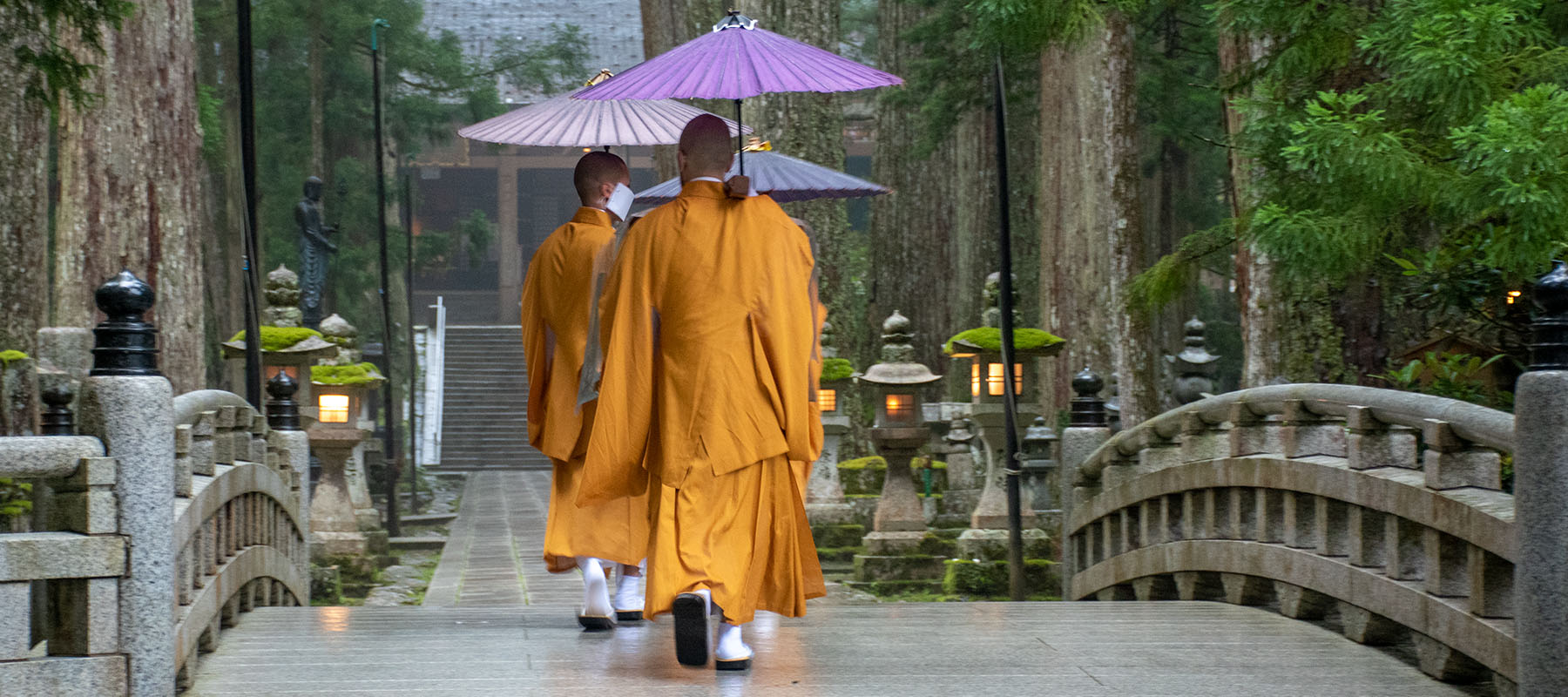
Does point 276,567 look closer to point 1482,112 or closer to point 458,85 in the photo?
point 1482,112

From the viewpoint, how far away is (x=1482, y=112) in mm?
5305

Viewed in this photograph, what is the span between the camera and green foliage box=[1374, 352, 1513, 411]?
5.81 m

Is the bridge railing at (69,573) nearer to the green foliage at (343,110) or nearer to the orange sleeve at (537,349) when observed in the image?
the orange sleeve at (537,349)

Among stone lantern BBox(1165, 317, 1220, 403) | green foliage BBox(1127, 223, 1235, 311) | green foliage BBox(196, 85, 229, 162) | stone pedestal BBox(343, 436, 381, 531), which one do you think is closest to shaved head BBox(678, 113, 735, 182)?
green foliage BBox(1127, 223, 1235, 311)

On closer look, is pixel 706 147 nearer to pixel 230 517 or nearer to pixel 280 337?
pixel 230 517

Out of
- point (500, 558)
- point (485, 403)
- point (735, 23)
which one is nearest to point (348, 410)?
point (500, 558)

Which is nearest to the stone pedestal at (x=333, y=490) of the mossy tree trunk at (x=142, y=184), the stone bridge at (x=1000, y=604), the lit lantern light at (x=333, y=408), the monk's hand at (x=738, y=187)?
the lit lantern light at (x=333, y=408)

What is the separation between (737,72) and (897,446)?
789cm

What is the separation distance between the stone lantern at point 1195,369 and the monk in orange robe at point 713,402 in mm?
11369

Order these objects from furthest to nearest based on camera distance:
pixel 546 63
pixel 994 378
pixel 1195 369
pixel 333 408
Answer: pixel 546 63
pixel 1195 369
pixel 333 408
pixel 994 378

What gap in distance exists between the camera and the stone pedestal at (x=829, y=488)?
14.2 metres

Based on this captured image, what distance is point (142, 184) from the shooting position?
34.9 feet

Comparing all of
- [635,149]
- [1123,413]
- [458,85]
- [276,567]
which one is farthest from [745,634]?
Result: [635,149]

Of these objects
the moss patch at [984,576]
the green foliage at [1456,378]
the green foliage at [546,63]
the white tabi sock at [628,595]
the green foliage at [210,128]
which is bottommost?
the moss patch at [984,576]
